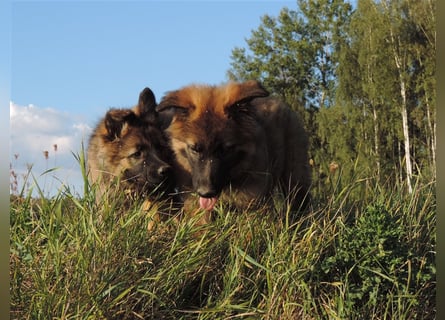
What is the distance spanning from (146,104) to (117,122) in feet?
1.48

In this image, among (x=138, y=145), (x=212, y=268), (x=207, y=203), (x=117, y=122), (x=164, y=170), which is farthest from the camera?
(x=117, y=122)

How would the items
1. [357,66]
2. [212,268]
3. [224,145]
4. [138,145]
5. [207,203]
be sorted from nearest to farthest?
[212,268] < [207,203] < [224,145] < [138,145] < [357,66]

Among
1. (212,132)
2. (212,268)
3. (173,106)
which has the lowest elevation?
(212,268)

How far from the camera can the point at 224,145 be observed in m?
6.39

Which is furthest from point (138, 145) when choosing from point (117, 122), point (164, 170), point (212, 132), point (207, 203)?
point (207, 203)

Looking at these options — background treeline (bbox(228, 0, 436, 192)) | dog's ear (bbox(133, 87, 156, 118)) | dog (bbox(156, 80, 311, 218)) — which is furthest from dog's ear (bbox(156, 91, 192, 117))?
background treeline (bbox(228, 0, 436, 192))

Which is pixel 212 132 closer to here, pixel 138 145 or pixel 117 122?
pixel 138 145

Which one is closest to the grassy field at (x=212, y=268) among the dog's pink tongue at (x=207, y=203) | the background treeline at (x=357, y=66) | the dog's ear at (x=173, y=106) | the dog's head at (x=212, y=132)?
the dog's pink tongue at (x=207, y=203)

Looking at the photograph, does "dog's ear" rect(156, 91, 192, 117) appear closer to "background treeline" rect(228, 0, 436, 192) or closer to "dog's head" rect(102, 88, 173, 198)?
"dog's head" rect(102, 88, 173, 198)

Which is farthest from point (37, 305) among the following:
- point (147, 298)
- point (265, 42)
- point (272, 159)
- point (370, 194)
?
point (265, 42)

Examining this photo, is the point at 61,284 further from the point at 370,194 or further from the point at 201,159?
the point at 370,194

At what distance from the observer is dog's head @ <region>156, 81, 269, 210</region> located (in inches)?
245

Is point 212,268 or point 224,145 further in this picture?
point 224,145

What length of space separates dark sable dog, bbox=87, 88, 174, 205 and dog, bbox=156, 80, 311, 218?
358 mm
